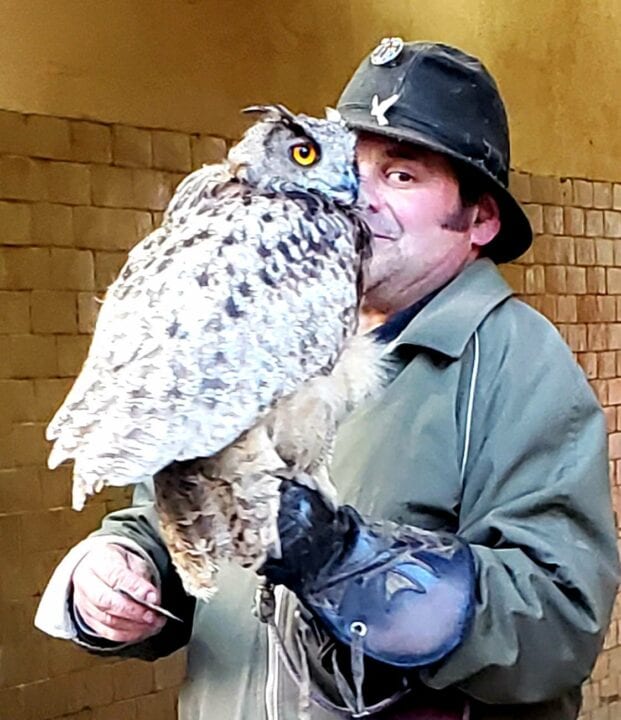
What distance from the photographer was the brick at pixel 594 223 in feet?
13.0

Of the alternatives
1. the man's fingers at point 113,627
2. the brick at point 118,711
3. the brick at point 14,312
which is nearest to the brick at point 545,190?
the brick at point 14,312

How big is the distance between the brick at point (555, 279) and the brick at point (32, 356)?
1720mm

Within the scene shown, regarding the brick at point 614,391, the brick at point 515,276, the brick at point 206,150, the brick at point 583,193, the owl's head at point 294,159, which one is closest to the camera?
the owl's head at point 294,159

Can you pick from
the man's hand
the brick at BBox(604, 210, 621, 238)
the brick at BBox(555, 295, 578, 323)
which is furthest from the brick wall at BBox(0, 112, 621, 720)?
the brick at BBox(604, 210, 621, 238)

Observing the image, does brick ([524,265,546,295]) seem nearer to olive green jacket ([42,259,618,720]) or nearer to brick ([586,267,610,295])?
brick ([586,267,610,295])

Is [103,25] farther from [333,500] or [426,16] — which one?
[333,500]

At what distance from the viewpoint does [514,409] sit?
128cm

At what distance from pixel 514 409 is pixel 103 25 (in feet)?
5.40

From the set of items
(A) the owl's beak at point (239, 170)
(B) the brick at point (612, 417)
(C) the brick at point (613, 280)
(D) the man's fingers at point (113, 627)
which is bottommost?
(D) the man's fingers at point (113, 627)

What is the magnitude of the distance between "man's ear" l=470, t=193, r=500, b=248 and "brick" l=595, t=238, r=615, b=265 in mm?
2623

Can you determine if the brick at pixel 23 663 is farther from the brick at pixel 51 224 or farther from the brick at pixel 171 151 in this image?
the brick at pixel 171 151

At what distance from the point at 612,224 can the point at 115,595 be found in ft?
9.92

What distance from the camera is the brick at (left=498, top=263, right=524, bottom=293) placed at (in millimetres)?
3686

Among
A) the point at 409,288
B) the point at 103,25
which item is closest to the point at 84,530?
the point at 103,25
